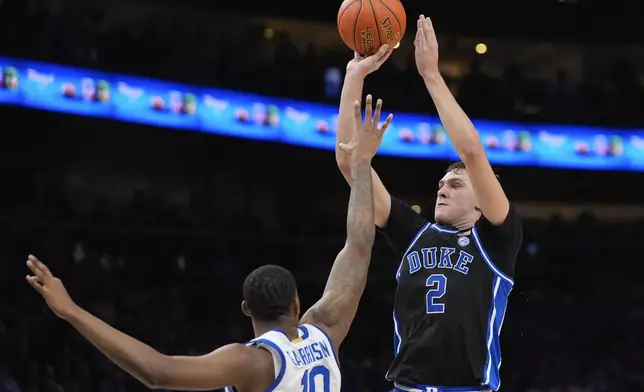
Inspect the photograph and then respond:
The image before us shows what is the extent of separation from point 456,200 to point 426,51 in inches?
28.8

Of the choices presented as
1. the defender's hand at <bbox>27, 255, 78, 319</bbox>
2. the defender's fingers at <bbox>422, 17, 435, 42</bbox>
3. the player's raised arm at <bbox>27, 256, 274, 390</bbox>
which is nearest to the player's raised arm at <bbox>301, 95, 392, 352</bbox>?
the defender's fingers at <bbox>422, 17, 435, 42</bbox>

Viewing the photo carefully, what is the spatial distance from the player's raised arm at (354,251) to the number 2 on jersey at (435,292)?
0.51 metres

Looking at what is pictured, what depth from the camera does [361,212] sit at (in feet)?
14.0

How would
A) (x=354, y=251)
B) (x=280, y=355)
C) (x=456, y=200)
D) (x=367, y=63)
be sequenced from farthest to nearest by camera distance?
(x=367, y=63) < (x=456, y=200) < (x=354, y=251) < (x=280, y=355)

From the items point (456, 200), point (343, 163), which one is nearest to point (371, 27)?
point (343, 163)

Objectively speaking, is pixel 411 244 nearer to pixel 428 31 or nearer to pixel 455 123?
pixel 455 123

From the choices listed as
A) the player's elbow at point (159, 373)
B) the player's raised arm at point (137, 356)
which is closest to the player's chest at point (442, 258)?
the player's raised arm at point (137, 356)

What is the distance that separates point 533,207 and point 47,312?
34.3 ft

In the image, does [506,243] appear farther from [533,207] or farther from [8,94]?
[533,207]

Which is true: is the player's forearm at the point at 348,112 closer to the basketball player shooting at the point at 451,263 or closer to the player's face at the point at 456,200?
the basketball player shooting at the point at 451,263

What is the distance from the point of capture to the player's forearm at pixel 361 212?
423 cm

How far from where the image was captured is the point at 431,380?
14.8 feet

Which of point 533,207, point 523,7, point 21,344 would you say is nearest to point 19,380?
point 21,344

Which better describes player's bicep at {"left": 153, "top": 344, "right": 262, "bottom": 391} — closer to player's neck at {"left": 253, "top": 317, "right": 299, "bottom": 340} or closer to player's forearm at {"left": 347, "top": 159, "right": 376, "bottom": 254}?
player's neck at {"left": 253, "top": 317, "right": 299, "bottom": 340}
